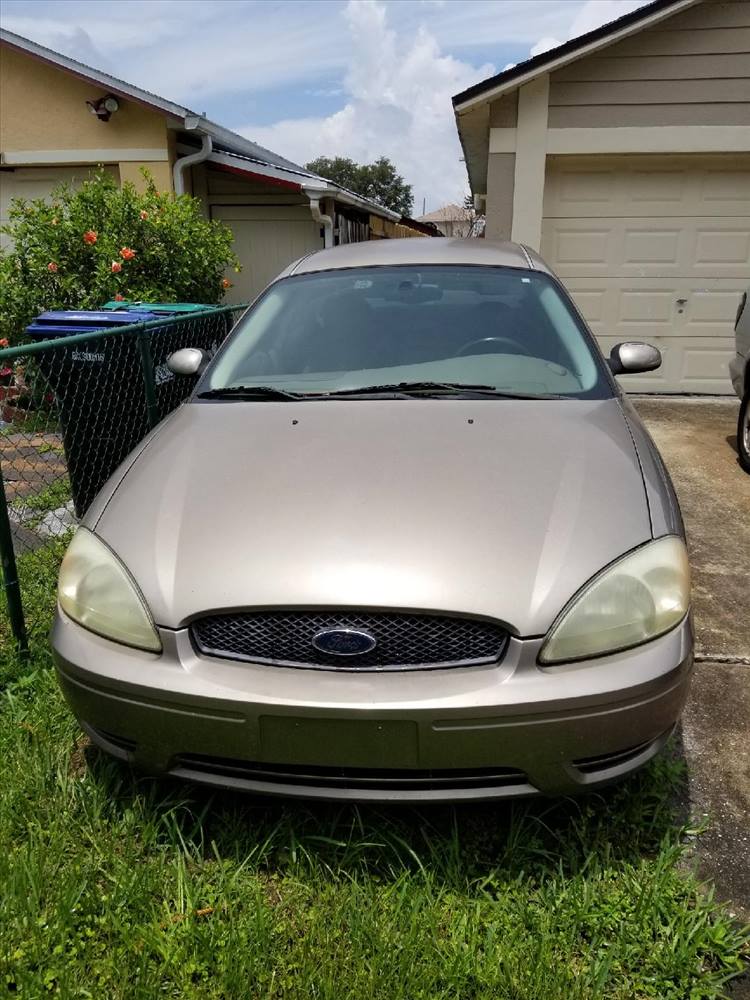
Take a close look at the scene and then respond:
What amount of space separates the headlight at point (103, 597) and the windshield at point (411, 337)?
92 cm

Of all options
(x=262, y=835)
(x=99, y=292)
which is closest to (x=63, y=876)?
(x=262, y=835)

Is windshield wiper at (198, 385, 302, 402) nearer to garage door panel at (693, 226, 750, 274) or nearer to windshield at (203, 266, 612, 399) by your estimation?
windshield at (203, 266, 612, 399)

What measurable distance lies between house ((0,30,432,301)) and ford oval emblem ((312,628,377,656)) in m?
8.48

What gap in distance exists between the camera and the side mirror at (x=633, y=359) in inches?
119

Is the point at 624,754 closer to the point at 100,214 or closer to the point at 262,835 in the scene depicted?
the point at 262,835

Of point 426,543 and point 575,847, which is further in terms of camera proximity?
point 575,847

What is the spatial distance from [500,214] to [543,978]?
6844 mm

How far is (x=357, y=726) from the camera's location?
65.6 inches

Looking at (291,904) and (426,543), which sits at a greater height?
(426,543)

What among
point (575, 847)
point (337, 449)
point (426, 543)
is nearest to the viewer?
point (426, 543)

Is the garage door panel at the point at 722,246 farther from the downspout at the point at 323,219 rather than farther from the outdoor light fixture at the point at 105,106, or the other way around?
the outdoor light fixture at the point at 105,106

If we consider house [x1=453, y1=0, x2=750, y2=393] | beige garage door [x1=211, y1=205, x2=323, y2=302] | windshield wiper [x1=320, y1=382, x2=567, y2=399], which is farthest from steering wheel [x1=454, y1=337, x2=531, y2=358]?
beige garage door [x1=211, y1=205, x2=323, y2=302]

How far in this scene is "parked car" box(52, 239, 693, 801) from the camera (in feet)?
5.55

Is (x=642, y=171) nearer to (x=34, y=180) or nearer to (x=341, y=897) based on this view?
(x=341, y=897)
